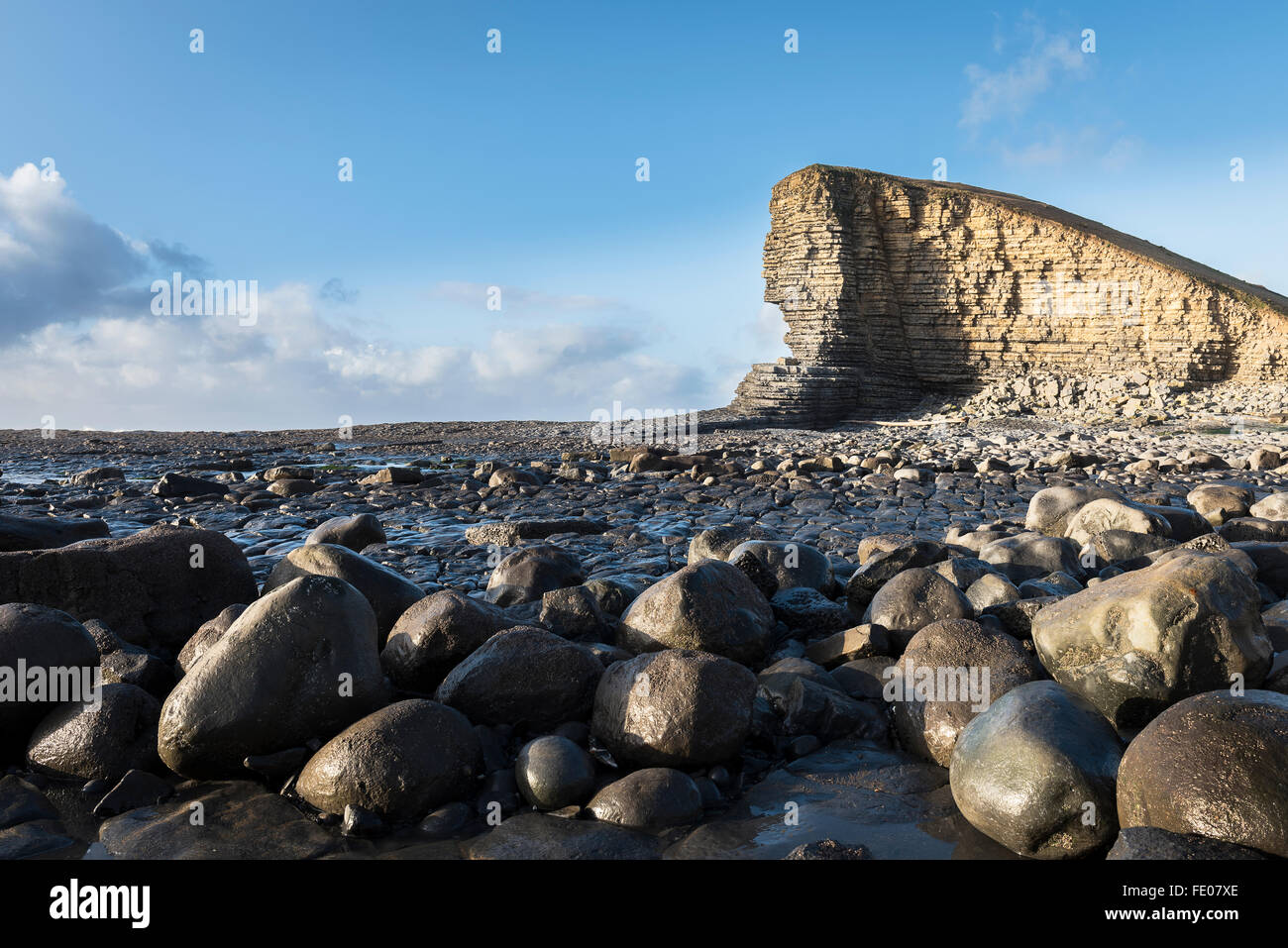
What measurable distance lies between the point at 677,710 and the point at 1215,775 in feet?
6.19

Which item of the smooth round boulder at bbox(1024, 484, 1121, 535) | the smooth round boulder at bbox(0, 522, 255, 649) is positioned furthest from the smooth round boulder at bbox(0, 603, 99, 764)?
the smooth round boulder at bbox(1024, 484, 1121, 535)

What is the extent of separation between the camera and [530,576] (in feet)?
18.5

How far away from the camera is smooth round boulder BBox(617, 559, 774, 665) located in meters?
4.28

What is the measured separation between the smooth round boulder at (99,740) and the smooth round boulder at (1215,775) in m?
3.96

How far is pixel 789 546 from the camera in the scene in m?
5.68

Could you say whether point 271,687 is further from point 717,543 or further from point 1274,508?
point 1274,508

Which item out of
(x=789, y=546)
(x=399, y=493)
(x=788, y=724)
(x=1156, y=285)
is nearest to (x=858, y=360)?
(x=1156, y=285)

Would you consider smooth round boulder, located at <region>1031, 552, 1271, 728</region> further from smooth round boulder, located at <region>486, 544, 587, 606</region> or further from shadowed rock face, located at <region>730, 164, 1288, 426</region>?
shadowed rock face, located at <region>730, 164, 1288, 426</region>

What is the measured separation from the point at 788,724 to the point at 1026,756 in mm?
1134

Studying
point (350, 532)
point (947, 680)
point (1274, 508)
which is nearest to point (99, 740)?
point (350, 532)

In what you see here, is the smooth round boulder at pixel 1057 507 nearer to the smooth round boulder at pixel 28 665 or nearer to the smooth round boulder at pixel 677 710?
the smooth round boulder at pixel 677 710

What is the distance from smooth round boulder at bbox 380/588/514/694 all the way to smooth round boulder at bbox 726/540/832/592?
196cm
